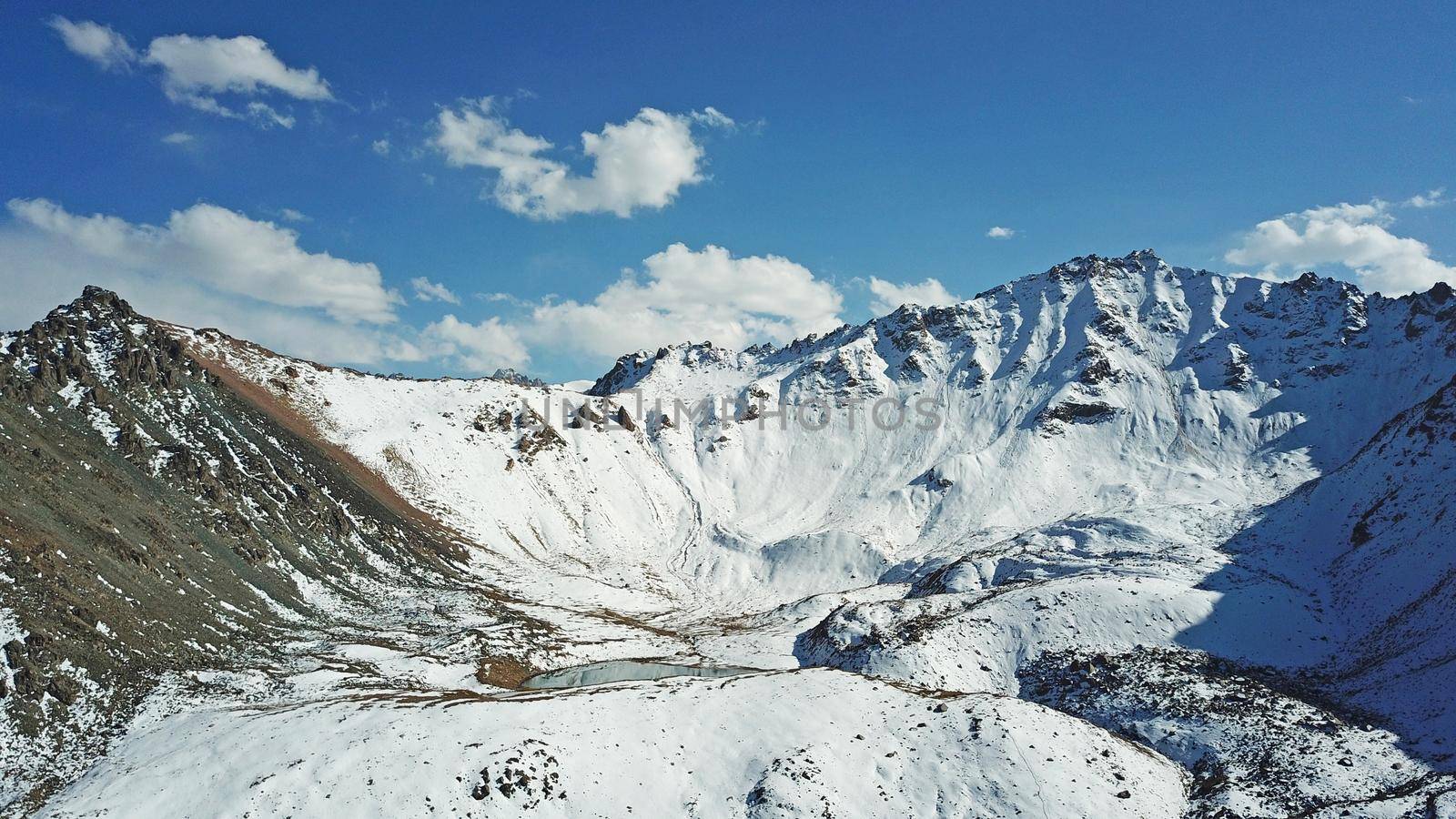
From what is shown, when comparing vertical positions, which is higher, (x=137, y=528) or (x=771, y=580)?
(x=137, y=528)

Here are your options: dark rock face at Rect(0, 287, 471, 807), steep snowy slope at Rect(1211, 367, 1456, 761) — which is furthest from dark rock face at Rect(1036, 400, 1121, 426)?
dark rock face at Rect(0, 287, 471, 807)

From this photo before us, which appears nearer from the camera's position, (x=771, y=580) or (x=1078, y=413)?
(x=771, y=580)

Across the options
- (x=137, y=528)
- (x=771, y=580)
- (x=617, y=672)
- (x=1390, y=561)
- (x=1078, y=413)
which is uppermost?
(x=1078, y=413)

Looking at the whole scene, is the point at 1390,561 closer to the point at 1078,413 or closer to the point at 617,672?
the point at 617,672

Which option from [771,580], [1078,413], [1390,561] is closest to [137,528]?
[771,580]

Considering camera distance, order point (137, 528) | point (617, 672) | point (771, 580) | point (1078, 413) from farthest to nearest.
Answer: point (1078, 413), point (771, 580), point (617, 672), point (137, 528)

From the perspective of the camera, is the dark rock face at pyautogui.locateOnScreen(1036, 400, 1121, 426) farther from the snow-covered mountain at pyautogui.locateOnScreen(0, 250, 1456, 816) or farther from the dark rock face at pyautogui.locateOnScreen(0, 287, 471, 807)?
the dark rock face at pyautogui.locateOnScreen(0, 287, 471, 807)

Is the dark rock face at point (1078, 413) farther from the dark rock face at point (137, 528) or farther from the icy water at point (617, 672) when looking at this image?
the dark rock face at point (137, 528)
